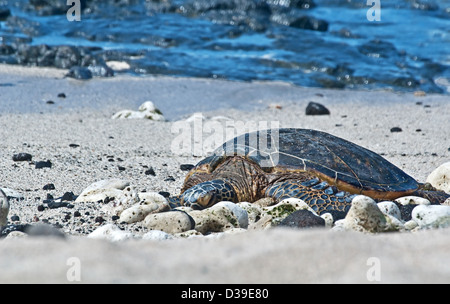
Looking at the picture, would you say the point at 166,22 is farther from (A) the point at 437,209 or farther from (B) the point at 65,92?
(A) the point at 437,209

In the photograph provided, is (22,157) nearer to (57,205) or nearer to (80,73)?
(57,205)

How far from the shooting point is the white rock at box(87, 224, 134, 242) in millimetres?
3744

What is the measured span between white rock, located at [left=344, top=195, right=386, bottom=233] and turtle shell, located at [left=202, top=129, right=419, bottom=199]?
2.85 feet

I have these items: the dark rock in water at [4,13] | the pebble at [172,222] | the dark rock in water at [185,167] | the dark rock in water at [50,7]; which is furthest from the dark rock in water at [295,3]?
the pebble at [172,222]

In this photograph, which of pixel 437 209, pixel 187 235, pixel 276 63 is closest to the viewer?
pixel 187 235

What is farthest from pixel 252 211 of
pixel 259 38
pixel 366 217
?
pixel 259 38

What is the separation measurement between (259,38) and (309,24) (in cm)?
186

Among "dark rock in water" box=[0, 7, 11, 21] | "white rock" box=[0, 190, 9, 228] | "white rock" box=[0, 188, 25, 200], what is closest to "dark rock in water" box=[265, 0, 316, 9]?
"dark rock in water" box=[0, 7, 11, 21]

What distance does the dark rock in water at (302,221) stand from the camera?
3.95 meters

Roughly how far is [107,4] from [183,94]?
8.97 metres

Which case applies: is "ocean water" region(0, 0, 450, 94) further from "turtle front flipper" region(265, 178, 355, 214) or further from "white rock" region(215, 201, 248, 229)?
"white rock" region(215, 201, 248, 229)

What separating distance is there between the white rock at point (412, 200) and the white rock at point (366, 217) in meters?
0.87
